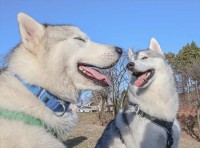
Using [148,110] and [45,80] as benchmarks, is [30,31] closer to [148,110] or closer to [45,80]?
[45,80]

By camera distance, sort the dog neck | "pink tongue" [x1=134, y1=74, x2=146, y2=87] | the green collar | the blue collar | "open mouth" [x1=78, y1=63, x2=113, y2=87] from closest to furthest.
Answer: the green collar, the blue collar, "open mouth" [x1=78, y1=63, x2=113, y2=87], the dog neck, "pink tongue" [x1=134, y1=74, x2=146, y2=87]

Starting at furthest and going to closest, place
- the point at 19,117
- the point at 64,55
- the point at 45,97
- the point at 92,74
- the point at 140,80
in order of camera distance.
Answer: the point at 140,80, the point at 92,74, the point at 64,55, the point at 45,97, the point at 19,117

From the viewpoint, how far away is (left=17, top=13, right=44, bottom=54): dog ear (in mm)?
3230

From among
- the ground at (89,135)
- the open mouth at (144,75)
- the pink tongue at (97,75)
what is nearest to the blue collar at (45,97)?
the pink tongue at (97,75)

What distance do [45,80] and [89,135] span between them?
15.1 metres

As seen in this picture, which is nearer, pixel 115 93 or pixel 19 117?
pixel 19 117

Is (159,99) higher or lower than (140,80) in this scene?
lower

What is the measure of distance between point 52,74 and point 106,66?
605 millimetres

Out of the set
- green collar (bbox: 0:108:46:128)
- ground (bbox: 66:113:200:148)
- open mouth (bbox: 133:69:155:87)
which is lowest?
ground (bbox: 66:113:200:148)

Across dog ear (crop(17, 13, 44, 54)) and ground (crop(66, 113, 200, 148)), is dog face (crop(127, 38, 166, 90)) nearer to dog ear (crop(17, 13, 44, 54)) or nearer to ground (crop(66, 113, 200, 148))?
dog ear (crop(17, 13, 44, 54))

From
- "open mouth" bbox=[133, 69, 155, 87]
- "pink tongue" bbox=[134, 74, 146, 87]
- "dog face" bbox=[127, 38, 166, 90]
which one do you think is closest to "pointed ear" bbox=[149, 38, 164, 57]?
"dog face" bbox=[127, 38, 166, 90]

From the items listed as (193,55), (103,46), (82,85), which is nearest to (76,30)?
(103,46)

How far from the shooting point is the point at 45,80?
3.23m

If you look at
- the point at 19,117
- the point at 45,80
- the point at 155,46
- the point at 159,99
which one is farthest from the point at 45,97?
the point at 155,46
